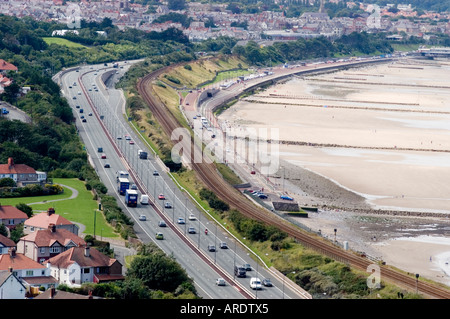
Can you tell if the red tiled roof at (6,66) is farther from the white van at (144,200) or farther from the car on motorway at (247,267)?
the car on motorway at (247,267)

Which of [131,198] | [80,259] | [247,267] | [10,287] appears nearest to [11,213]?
[131,198]

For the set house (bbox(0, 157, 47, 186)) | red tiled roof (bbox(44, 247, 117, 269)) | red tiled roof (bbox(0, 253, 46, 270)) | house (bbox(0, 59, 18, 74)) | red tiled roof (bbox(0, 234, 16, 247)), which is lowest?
house (bbox(0, 157, 47, 186))

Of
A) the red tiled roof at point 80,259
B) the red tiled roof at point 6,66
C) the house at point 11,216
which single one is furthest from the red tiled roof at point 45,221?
the red tiled roof at point 6,66

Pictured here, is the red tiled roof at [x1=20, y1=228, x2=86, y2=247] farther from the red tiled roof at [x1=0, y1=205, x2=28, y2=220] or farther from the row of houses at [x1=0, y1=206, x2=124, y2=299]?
the red tiled roof at [x1=0, y1=205, x2=28, y2=220]

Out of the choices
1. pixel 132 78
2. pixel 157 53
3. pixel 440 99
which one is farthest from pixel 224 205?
pixel 157 53

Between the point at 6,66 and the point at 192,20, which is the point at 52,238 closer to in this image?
the point at 6,66

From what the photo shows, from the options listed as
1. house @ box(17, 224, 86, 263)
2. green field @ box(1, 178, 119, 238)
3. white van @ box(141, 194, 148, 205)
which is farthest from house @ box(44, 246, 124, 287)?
white van @ box(141, 194, 148, 205)

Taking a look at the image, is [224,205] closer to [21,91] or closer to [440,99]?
[21,91]
